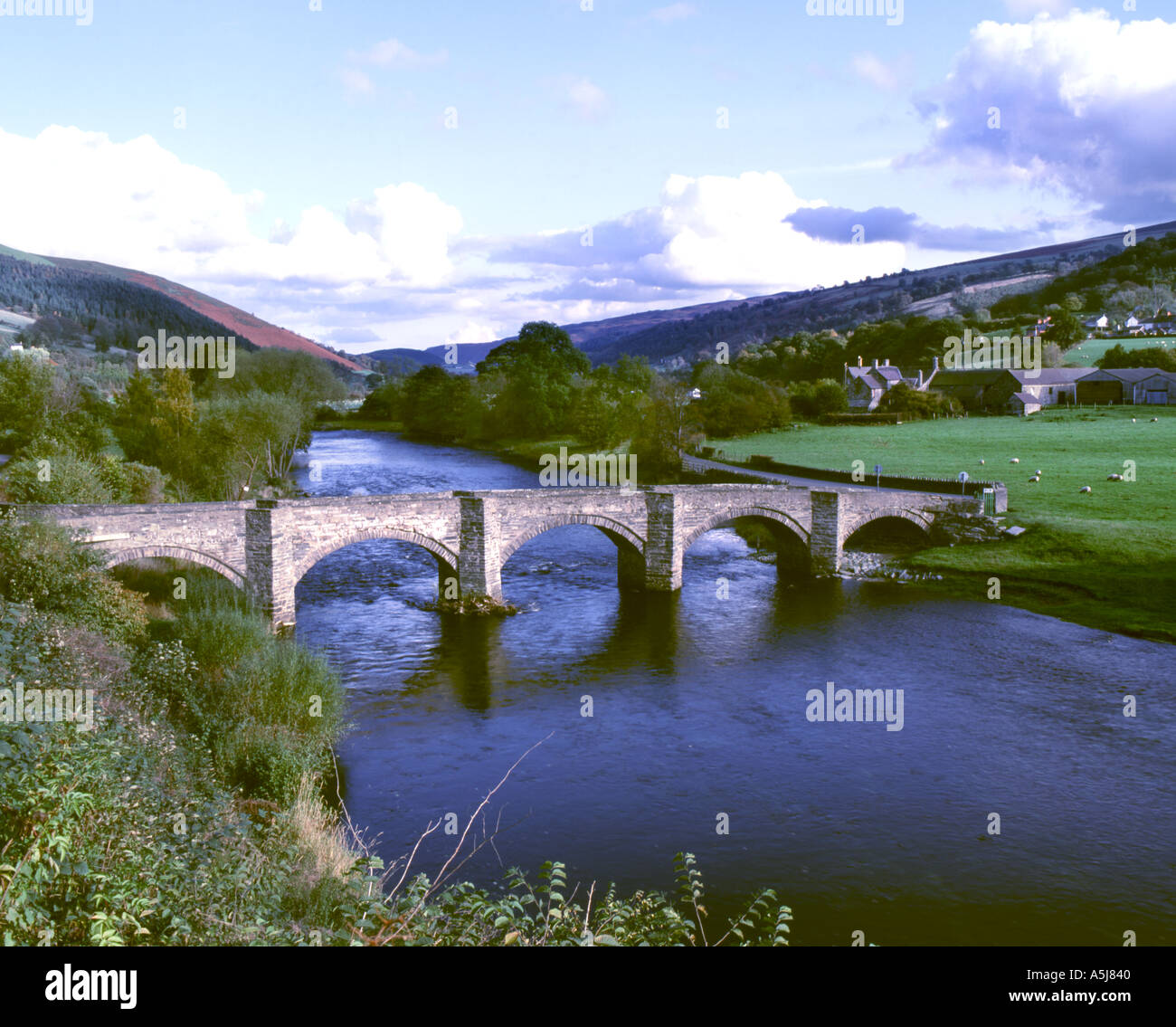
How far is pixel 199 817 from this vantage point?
514 inches

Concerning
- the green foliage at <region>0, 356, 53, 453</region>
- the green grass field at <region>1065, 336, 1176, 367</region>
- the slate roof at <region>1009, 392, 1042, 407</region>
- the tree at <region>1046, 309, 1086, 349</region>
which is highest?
the tree at <region>1046, 309, 1086, 349</region>

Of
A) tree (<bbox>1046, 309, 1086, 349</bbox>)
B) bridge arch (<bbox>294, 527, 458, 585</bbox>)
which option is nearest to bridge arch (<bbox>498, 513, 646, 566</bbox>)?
bridge arch (<bbox>294, 527, 458, 585</bbox>)

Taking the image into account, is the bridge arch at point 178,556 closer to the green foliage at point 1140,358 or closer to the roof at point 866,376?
the roof at point 866,376

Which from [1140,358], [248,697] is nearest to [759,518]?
[248,697]

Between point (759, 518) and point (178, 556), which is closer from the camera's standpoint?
point (178, 556)

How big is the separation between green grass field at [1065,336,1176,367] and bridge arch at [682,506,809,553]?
71.3 meters

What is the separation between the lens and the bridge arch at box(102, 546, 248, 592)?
1182 inches

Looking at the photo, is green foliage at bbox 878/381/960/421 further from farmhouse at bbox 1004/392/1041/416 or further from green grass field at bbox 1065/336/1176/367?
green grass field at bbox 1065/336/1176/367

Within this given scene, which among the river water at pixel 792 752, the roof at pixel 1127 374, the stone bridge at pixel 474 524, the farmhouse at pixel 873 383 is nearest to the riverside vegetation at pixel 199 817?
the river water at pixel 792 752

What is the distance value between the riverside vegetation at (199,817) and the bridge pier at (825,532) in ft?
92.4

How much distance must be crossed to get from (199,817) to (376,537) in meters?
22.7

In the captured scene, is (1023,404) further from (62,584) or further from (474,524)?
(62,584)
